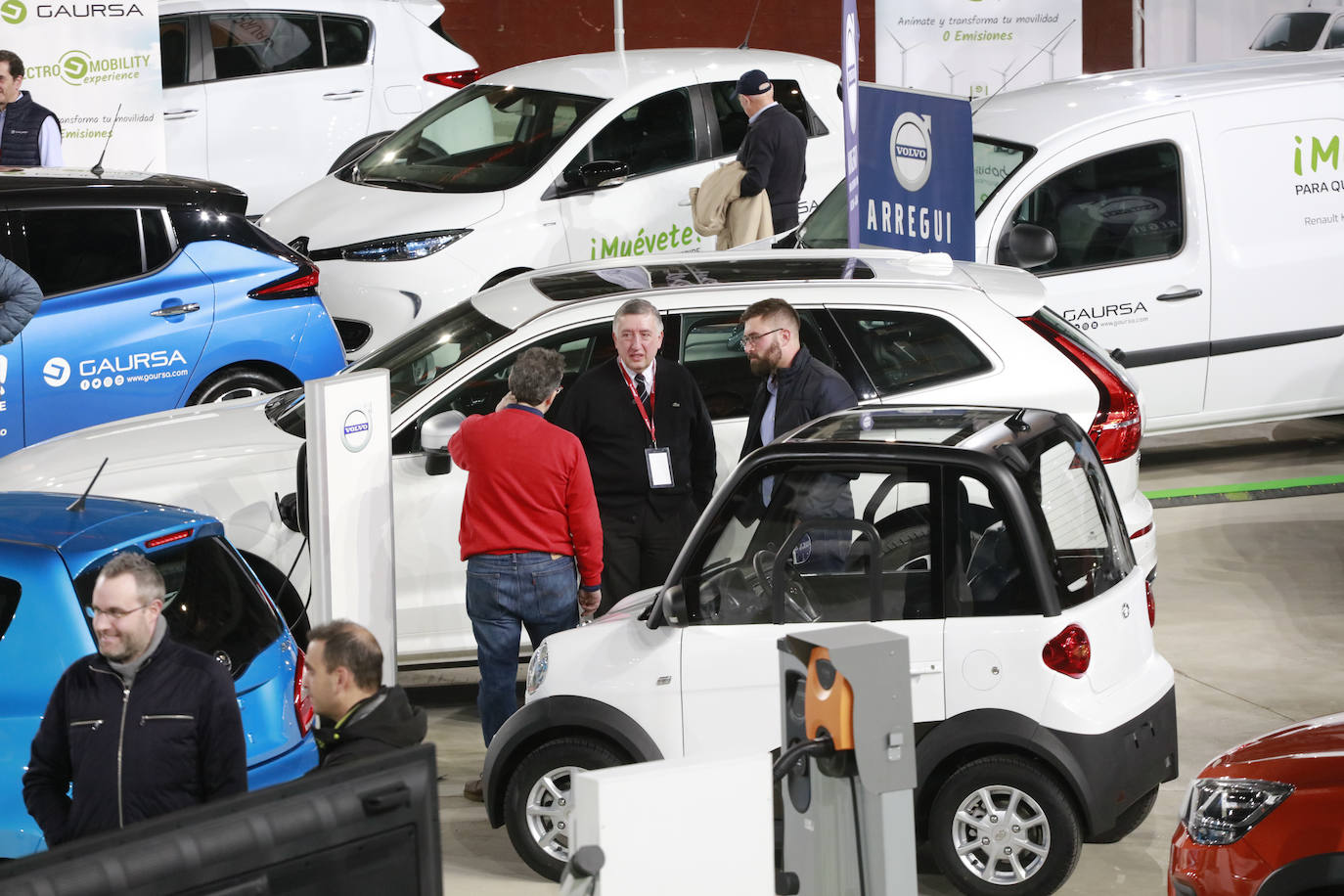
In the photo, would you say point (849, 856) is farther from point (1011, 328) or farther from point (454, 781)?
point (1011, 328)

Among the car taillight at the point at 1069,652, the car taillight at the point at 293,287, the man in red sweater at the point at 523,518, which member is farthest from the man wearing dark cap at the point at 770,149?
the car taillight at the point at 1069,652

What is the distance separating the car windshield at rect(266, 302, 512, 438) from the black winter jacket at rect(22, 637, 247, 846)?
3.00 m

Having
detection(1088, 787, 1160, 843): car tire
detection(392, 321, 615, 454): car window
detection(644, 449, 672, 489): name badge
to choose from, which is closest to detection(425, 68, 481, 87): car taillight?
detection(392, 321, 615, 454): car window

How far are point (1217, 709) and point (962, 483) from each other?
248 centimetres

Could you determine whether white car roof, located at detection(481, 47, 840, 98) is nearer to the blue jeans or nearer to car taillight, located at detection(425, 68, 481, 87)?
car taillight, located at detection(425, 68, 481, 87)

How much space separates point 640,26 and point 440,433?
1106 cm

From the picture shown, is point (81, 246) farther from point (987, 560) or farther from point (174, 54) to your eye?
point (987, 560)

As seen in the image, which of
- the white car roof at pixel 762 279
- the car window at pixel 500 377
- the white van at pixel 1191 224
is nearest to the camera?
the car window at pixel 500 377

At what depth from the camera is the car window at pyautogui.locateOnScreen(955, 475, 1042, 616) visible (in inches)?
206

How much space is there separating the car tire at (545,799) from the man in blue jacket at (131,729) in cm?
144

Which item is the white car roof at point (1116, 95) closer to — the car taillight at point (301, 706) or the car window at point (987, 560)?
the car window at point (987, 560)

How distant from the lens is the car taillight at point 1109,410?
7176 millimetres

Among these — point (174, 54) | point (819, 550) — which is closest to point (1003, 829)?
point (819, 550)

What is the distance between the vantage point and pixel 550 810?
222 inches
